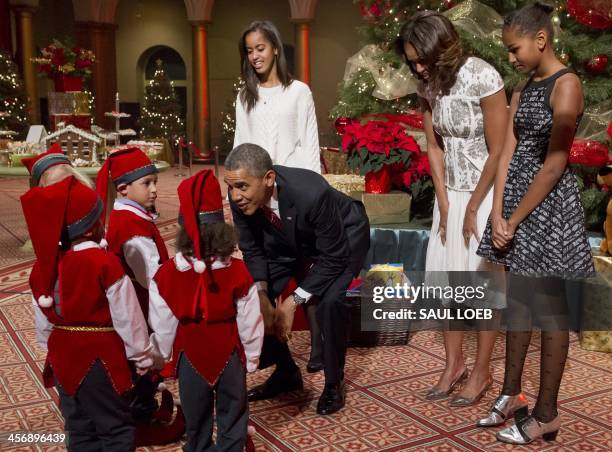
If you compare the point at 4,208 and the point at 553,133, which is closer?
the point at 553,133

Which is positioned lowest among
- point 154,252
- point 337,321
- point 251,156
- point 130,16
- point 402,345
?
point 402,345

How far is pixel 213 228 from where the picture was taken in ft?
7.46

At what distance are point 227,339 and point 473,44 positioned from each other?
3.46 metres

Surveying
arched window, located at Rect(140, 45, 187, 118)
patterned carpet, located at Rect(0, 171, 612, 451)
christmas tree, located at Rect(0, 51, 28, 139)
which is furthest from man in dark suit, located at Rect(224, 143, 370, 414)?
arched window, located at Rect(140, 45, 187, 118)

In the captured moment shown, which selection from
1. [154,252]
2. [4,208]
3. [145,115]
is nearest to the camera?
[154,252]

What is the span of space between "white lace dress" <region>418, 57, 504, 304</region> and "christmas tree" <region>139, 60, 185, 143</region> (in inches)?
591

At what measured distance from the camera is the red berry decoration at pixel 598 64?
16.0 ft

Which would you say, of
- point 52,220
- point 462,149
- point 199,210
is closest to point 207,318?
point 199,210

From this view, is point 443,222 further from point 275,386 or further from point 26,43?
point 26,43

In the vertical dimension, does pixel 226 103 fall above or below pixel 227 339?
above

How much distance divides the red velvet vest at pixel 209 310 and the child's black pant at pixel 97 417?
26 centimetres

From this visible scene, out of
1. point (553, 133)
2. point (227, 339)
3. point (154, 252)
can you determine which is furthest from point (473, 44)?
point (227, 339)

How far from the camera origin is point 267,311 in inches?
114

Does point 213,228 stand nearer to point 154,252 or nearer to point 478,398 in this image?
point 154,252
